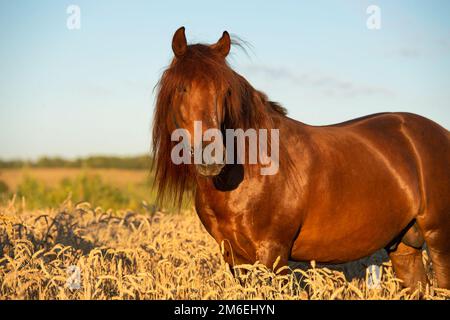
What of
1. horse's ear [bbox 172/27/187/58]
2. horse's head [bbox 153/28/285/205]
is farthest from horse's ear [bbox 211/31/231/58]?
horse's ear [bbox 172/27/187/58]

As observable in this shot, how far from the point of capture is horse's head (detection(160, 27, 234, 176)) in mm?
4395

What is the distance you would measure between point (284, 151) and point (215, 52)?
1067mm

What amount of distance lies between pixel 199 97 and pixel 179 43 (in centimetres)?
65

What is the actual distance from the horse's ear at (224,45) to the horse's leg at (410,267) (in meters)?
3.01

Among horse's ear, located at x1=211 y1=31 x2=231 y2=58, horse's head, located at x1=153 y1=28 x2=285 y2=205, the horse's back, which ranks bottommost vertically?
the horse's back

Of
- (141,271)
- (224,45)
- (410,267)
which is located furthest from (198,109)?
(410,267)

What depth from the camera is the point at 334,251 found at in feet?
18.0

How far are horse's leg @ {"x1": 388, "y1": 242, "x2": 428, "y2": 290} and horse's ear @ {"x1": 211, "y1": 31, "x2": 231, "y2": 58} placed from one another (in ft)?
9.88

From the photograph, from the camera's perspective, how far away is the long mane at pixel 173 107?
4.62 metres

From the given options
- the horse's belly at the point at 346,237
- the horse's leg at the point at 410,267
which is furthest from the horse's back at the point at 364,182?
the horse's leg at the point at 410,267

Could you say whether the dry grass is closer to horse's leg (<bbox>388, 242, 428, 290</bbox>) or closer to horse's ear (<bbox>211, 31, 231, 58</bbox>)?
horse's leg (<bbox>388, 242, 428, 290</bbox>)

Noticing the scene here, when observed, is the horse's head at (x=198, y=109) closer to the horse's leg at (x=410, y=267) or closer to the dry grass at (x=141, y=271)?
the dry grass at (x=141, y=271)
